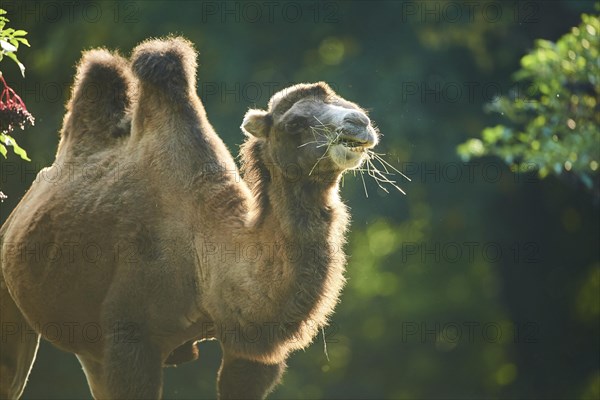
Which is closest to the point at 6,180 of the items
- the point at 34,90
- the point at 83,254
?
the point at 34,90

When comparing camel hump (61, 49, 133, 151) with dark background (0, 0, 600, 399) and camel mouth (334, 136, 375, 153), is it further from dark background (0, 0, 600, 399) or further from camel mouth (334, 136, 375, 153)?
dark background (0, 0, 600, 399)

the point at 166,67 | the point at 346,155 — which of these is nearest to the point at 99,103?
the point at 166,67

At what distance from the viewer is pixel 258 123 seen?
5500mm

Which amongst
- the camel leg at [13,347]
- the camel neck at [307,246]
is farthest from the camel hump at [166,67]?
the camel leg at [13,347]

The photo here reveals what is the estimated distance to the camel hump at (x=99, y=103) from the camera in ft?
21.2

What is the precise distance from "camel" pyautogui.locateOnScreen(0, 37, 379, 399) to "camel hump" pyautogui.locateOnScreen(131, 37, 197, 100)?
11mm

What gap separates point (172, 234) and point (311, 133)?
1.02 meters

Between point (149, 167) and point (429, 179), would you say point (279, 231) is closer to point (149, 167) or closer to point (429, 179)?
point (149, 167)

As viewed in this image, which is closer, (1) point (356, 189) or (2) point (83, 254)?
(2) point (83, 254)

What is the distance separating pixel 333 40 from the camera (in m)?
15.4

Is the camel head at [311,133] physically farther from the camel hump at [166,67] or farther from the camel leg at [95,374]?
the camel leg at [95,374]

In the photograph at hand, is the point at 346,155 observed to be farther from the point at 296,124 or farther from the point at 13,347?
the point at 13,347

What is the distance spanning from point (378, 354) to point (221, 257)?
14584 millimetres

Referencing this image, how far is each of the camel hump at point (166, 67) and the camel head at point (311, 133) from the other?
0.73m
